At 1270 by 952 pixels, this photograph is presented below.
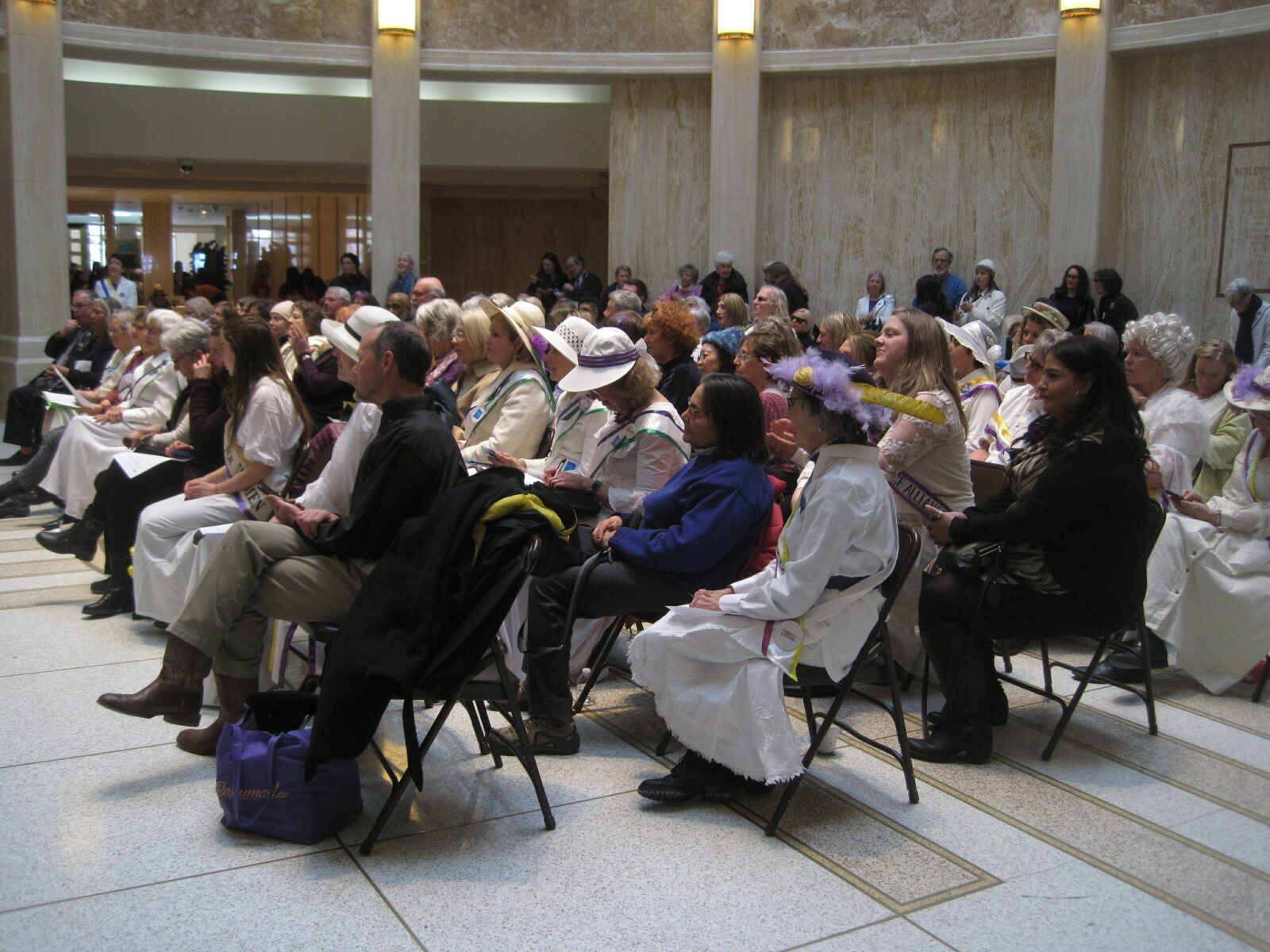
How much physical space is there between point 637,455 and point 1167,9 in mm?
10329

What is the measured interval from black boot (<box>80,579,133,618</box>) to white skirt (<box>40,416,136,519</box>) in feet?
3.85

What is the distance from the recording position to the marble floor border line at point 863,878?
3008 mm

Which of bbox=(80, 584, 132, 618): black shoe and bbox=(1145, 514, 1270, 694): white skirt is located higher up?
bbox=(1145, 514, 1270, 694): white skirt

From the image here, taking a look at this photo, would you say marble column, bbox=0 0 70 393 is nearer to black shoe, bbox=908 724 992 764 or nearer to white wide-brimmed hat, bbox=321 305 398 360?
white wide-brimmed hat, bbox=321 305 398 360

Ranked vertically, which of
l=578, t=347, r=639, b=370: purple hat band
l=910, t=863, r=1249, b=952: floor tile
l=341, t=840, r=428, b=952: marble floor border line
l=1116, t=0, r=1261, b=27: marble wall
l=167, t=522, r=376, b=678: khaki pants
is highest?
l=1116, t=0, r=1261, b=27: marble wall

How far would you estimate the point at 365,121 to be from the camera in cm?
1727

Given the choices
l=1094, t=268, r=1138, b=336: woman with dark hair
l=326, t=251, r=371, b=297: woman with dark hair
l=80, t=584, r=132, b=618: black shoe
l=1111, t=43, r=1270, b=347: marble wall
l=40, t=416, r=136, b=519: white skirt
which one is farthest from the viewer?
l=326, t=251, r=371, b=297: woman with dark hair

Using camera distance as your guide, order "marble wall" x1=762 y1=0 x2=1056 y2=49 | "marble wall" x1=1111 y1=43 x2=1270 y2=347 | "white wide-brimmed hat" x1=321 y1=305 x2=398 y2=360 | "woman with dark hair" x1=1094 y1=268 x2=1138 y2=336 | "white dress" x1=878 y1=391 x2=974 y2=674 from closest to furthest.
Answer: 1. "white wide-brimmed hat" x1=321 y1=305 x2=398 y2=360
2. "white dress" x1=878 y1=391 x2=974 y2=674
3. "woman with dark hair" x1=1094 y1=268 x2=1138 y2=336
4. "marble wall" x1=1111 y1=43 x2=1270 y2=347
5. "marble wall" x1=762 y1=0 x2=1056 y2=49

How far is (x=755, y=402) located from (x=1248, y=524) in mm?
2426

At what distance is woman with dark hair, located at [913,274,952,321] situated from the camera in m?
12.2

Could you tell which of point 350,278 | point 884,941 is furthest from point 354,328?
point 350,278

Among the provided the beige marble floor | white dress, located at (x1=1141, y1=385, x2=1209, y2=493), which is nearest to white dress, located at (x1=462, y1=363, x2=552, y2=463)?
the beige marble floor

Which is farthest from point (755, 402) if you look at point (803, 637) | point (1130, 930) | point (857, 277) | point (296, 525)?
point (857, 277)

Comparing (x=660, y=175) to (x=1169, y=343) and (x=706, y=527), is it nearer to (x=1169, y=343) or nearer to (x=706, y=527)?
(x=1169, y=343)
